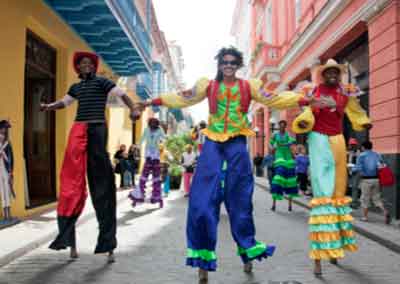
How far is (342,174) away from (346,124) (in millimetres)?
8329

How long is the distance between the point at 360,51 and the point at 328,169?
7.67 meters

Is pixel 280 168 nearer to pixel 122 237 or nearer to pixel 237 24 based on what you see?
pixel 122 237

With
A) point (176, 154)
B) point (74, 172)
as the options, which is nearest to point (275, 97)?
point (74, 172)

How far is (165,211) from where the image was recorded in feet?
33.4

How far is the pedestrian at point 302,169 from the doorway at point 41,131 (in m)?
6.65

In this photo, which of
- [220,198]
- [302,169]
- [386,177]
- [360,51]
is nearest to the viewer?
[220,198]

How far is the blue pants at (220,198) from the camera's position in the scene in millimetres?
4168

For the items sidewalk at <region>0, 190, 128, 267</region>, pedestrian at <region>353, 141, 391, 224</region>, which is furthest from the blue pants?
pedestrian at <region>353, 141, 391, 224</region>

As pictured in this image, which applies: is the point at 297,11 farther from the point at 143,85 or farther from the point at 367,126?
the point at 367,126

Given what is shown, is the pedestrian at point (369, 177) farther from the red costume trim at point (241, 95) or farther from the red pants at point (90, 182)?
the red pants at point (90, 182)

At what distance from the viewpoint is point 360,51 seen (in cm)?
1161

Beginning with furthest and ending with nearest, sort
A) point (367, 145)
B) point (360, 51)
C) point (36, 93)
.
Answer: point (360, 51) < point (36, 93) < point (367, 145)

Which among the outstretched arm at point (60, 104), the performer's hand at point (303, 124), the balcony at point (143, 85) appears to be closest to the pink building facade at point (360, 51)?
Result: the performer's hand at point (303, 124)

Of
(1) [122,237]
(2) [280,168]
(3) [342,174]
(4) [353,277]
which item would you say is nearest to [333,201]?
(3) [342,174]
